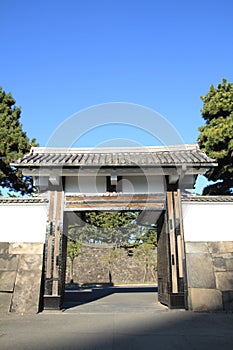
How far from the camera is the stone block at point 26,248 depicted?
6992 millimetres

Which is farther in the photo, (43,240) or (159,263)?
(159,263)

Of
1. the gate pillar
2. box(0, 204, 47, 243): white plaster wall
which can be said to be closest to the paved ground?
the gate pillar

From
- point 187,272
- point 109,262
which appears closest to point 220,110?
point 187,272

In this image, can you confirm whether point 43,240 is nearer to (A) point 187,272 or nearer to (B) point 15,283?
(B) point 15,283

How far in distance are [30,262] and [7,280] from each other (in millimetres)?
639

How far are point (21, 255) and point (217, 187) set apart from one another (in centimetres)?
1040

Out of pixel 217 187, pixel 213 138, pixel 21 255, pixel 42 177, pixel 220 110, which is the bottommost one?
pixel 21 255

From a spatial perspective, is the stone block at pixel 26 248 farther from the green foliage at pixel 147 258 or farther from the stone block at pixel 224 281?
the green foliage at pixel 147 258

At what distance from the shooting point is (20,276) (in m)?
6.77

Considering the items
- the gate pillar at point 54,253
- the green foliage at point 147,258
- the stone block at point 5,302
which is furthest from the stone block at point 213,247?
the green foliage at point 147,258

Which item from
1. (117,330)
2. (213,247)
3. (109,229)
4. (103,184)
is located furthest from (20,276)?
(109,229)

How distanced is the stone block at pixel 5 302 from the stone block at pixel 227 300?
4.92 m

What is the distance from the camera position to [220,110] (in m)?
14.0

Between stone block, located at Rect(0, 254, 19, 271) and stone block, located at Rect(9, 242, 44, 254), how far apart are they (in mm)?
126
